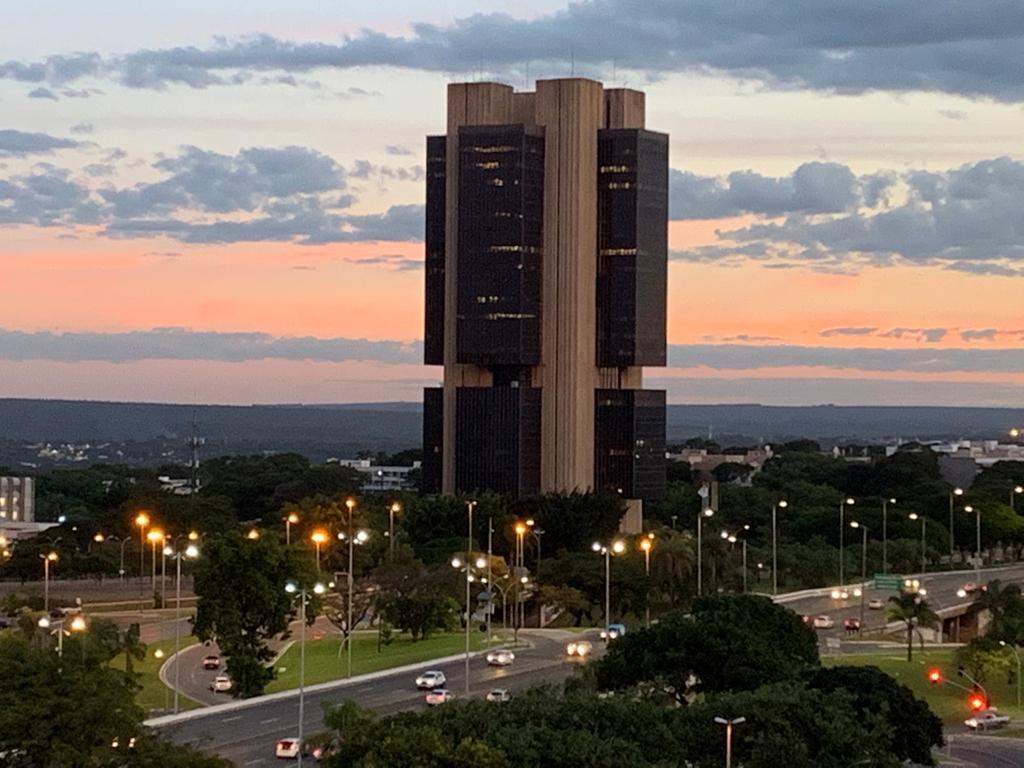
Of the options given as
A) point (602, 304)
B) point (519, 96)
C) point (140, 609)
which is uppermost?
point (519, 96)

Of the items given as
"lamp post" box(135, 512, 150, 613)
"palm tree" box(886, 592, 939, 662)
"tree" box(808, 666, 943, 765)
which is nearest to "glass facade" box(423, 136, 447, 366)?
"lamp post" box(135, 512, 150, 613)

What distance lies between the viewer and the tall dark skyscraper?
186375 millimetres

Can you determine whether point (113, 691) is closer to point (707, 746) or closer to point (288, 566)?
point (707, 746)

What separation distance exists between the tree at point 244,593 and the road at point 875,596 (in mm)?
38396

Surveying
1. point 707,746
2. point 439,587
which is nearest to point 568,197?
point 439,587

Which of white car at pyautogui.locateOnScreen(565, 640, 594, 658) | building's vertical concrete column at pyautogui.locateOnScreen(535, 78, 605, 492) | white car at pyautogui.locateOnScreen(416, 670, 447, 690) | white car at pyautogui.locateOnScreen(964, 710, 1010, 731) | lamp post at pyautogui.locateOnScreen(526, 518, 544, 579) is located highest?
building's vertical concrete column at pyautogui.locateOnScreen(535, 78, 605, 492)

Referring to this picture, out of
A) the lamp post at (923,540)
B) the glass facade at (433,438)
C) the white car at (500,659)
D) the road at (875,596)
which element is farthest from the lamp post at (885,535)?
the white car at (500,659)

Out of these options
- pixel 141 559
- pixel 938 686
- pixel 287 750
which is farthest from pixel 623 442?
pixel 287 750

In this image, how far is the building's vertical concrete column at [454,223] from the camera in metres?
190

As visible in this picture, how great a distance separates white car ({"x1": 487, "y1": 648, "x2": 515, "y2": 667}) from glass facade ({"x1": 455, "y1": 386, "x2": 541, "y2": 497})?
85.2m

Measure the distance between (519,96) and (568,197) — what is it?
36.4 ft

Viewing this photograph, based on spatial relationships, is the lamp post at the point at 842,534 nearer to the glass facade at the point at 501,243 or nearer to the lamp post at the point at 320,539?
the glass facade at the point at 501,243

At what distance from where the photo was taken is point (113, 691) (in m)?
54.6

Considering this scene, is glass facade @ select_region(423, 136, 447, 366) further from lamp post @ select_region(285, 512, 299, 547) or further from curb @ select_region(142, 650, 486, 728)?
curb @ select_region(142, 650, 486, 728)
